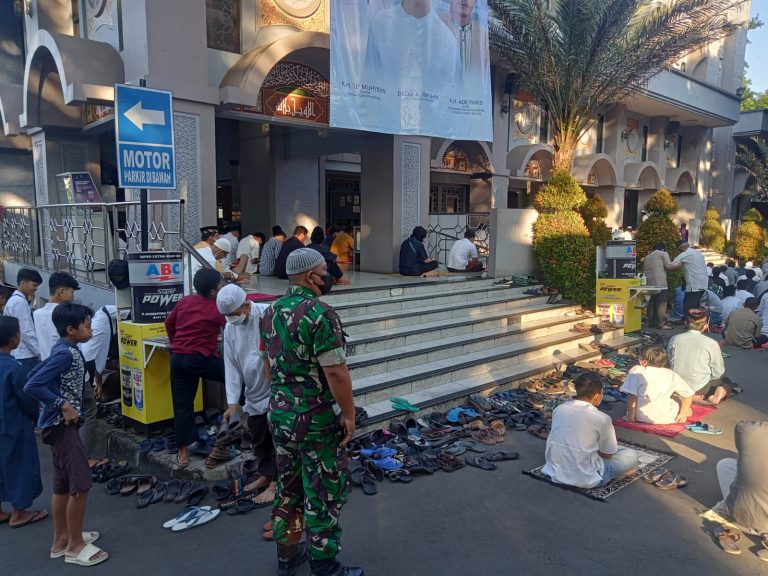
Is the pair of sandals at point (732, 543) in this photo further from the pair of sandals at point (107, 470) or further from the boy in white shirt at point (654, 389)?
the pair of sandals at point (107, 470)

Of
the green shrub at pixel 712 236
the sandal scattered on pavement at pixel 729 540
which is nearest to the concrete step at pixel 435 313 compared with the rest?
the sandal scattered on pavement at pixel 729 540

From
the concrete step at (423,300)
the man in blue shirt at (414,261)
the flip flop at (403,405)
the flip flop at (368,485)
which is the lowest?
the flip flop at (368,485)

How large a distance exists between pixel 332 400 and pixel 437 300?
596cm

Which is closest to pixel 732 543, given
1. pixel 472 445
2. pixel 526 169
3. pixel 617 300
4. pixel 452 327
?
pixel 472 445

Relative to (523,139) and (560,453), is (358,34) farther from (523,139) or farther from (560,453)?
(523,139)

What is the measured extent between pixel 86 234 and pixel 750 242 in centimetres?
2101

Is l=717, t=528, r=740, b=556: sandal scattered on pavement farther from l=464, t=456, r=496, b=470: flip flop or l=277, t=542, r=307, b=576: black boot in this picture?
l=277, t=542, r=307, b=576: black boot

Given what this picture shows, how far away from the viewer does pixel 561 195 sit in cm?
1115

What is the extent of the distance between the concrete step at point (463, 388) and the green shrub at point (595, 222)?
11.8ft

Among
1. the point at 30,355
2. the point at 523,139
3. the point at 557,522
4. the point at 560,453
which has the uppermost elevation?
the point at 523,139

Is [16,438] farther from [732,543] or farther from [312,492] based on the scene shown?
[732,543]

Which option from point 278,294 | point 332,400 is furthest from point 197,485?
point 278,294

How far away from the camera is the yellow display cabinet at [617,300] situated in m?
10.0

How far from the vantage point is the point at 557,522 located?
163 inches
